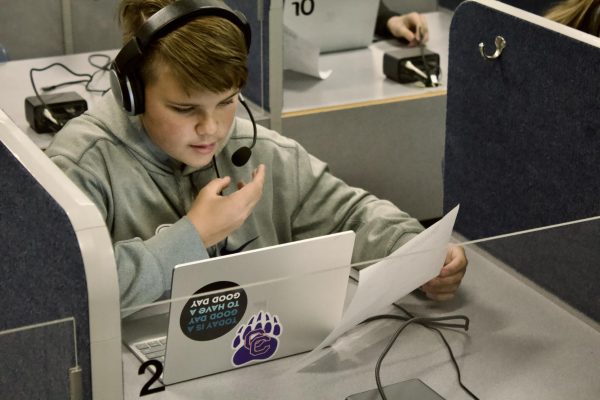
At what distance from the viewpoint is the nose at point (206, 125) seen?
4.86 ft

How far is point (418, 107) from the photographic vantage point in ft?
8.27

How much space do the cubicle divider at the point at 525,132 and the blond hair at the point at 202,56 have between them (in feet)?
1.30

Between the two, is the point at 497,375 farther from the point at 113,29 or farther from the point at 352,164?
the point at 113,29

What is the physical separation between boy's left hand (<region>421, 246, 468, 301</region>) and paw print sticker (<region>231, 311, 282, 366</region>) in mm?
199

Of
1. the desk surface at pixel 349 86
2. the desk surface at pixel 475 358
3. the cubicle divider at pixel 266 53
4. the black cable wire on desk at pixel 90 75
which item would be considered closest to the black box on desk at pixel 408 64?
the desk surface at pixel 349 86

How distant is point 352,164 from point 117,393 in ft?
5.14

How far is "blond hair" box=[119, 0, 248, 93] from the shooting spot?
1.44 metres

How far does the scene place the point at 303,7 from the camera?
2582mm

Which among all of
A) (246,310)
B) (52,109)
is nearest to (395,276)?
(246,310)

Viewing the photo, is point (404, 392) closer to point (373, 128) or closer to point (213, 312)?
point (213, 312)

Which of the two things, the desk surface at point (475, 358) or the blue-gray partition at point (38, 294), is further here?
the desk surface at point (475, 358)

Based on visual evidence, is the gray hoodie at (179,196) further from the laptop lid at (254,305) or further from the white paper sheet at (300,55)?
the white paper sheet at (300,55)

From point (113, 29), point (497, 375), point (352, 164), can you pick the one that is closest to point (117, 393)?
point (497, 375)

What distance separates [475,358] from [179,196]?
1.74 feet
